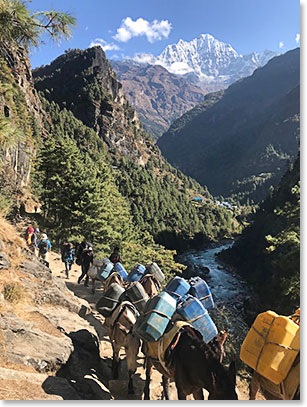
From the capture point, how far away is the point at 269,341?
3.53 meters

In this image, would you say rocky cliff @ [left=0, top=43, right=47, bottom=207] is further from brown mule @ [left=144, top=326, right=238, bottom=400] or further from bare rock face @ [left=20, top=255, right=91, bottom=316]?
brown mule @ [left=144, top=326, right=238, bottom=400]

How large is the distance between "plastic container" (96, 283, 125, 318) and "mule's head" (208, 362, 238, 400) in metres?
3.07

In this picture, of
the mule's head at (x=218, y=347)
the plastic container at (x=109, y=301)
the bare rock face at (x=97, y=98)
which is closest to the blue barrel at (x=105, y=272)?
the plastic container at (x=109, y=301)

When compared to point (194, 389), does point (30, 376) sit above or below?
above

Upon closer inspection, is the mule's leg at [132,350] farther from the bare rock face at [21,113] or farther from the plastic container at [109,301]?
the bare rock face at [21,113]

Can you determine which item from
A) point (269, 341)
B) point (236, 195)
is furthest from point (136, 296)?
point (236, 195)

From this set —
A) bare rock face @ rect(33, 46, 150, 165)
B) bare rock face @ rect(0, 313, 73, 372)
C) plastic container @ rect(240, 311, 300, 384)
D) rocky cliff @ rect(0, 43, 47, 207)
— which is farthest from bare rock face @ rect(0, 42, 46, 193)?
bare rock face @ rect(33, 46, 150, 165)

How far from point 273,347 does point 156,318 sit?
166 cm

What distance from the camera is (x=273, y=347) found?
3.49 metres

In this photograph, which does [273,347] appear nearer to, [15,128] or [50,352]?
→ [50,352]

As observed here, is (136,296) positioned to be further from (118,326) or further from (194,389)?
(194,389)

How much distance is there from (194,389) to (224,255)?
75503 mm

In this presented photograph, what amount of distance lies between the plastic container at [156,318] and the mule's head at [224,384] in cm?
103

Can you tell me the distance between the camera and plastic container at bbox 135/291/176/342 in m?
4.20
